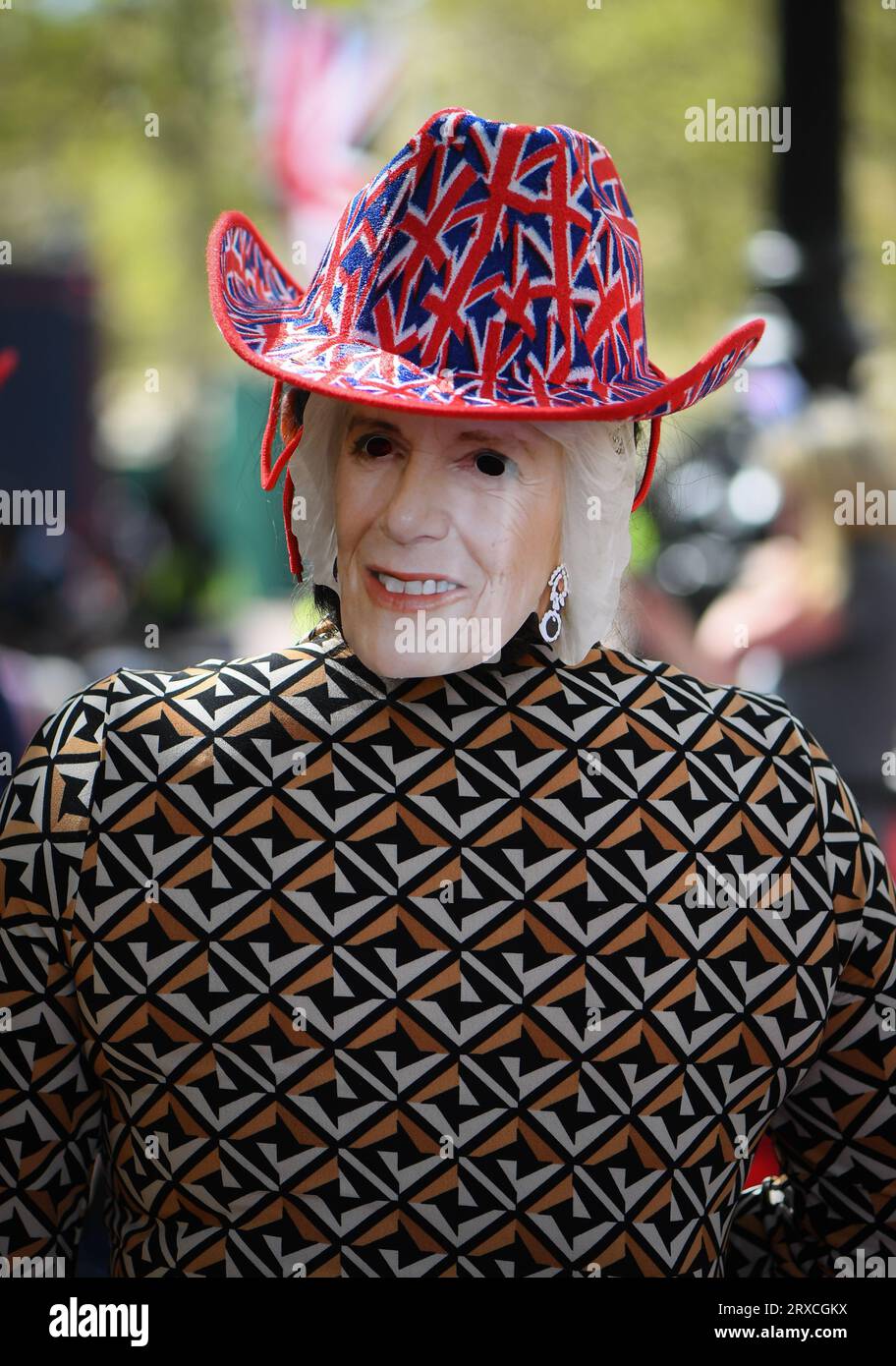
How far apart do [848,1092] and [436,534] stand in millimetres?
837

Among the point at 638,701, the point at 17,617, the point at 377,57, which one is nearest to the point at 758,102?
the point at 377,57

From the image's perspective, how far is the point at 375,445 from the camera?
5.67 feet

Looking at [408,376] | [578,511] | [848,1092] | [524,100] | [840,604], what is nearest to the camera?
[408,376]

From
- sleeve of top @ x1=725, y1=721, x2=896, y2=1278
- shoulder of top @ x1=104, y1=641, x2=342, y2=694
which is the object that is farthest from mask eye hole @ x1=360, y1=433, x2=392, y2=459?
sleeve of top @ x1=725, y1=721, x2=896, y2=1278

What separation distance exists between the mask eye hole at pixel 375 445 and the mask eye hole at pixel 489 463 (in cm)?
10

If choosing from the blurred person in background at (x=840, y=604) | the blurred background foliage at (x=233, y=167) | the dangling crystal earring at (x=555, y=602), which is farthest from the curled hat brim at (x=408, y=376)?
the blurred background foliage at (x=233, y=167)

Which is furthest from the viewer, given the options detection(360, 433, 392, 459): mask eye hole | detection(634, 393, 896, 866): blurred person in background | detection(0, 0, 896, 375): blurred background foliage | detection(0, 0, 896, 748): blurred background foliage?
detection(0, 0, 896, 375): blurred background foliage

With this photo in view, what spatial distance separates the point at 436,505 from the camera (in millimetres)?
1674

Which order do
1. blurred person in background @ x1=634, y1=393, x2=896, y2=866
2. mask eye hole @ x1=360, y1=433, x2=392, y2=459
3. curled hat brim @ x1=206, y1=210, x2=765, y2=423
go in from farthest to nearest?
1. blurred person in background @ x1=634, y1=393, x2=896, y2=866
2. mask eye hole @ x1=360, y1=433, x2=392, y2=459
3. curled hat brim @ x1=206, y1=210, x2=765, y2=423

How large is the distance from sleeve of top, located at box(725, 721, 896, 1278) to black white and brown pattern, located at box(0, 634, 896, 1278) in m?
0.07

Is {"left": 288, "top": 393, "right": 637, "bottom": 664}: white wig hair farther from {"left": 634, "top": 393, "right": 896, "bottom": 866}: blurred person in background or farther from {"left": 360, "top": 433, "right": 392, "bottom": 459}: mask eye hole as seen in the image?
{"left": 634, "top": 393, "right": 896, "bottom": 866}: blurred person in background

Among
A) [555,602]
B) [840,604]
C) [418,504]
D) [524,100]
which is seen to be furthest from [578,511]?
[524,100]

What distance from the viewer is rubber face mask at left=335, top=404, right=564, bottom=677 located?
1671 mm

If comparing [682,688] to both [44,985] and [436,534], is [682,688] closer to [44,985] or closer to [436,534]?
[436,534]
